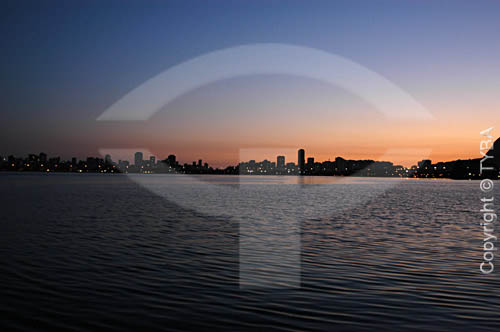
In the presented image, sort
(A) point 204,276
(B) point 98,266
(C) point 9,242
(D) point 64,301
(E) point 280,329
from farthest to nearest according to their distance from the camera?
(C) point 9,242, (B) point 98,266, (A) point 204,276, (D) point 64,301, (E) point 280,329

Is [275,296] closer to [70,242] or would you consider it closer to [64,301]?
[64,301]

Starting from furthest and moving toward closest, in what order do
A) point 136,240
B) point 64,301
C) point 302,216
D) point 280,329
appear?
1. point 302,216
2. point 136,240
3. point 64,301
4. point 280,329

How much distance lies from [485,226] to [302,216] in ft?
62.5

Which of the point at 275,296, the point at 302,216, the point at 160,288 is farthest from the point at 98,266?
the point at 302,216

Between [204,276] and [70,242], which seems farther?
[70,242]

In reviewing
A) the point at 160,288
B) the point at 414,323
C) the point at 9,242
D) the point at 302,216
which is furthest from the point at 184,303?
the point at 302,216

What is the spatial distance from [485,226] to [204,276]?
33501mm

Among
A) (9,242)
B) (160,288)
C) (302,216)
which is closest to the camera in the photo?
(160,288)

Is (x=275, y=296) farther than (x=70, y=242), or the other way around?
(x=70, y=242)

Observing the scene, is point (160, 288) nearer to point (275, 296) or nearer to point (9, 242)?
point (275, 296)

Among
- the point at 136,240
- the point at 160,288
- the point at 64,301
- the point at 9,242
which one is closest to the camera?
the point at 64,301

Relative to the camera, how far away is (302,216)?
49125 mm

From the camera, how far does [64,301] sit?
15.3 meters

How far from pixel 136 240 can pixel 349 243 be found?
15468 mm
